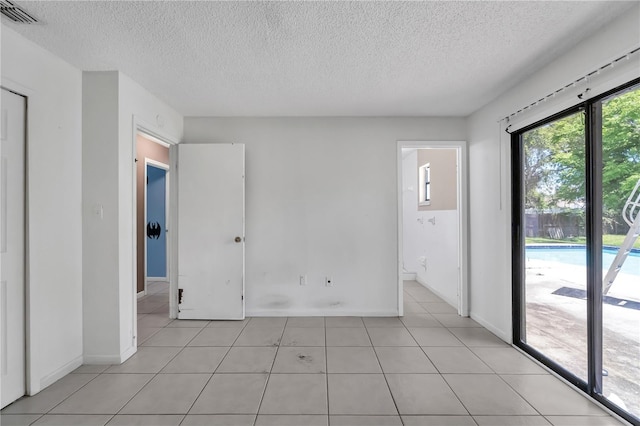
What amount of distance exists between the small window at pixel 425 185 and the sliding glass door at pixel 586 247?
2.08 m

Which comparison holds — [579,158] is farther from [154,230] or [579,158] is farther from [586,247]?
[154,230]

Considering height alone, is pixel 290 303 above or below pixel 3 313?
below

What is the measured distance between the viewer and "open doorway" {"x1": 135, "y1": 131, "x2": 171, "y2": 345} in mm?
4418

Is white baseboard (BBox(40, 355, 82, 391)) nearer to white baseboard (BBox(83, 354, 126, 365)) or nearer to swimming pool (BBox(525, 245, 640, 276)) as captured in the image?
white baseboard (BBox(83, 354, 126, 365))

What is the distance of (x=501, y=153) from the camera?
2.91 metres

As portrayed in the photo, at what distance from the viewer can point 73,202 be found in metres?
2.35

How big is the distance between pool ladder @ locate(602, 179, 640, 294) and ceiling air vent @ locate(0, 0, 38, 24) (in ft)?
12.2

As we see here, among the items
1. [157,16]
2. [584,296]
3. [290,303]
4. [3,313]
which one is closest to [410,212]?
[290,303]

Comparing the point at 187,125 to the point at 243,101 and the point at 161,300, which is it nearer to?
the point at 243,101

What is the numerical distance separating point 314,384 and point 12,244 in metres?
2.24

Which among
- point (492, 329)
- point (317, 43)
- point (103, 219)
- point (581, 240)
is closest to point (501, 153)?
point (581, 240)

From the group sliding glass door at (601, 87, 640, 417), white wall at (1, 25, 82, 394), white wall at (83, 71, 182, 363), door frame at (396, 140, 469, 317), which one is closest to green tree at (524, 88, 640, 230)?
sliding glass door at (601, 87, 640, 417)

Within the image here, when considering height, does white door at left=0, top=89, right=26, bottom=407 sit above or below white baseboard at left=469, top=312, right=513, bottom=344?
above

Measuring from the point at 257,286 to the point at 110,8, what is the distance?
9.21 ft
